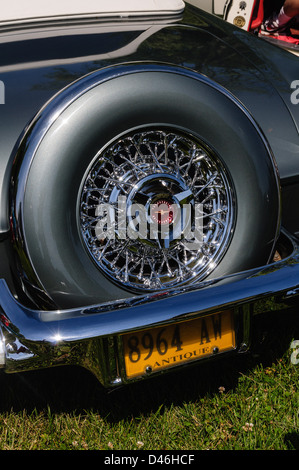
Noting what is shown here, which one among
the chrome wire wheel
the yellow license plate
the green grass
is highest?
the chrome wire wheel

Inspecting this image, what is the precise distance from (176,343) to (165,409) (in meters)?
0.40

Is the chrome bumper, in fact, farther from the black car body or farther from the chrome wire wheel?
the chrome wire wheel

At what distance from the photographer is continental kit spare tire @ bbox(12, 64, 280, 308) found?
1840 millimetres

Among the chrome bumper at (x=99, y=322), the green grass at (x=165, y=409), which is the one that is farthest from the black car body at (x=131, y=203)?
the green grass at (x=165, y=409)

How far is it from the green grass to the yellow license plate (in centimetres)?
32

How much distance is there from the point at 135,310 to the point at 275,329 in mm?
1039

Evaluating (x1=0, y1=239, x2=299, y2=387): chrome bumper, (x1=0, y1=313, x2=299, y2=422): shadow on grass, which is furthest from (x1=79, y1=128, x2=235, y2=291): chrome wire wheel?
(x1=0, y1=313, x2=299, y2=422): shadow on grass

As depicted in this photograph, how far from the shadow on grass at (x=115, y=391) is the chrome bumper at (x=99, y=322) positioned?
0.39 meters

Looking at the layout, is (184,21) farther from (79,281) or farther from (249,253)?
(79,281)

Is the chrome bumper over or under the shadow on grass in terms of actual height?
over

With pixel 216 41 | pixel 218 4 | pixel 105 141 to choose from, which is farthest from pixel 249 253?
pixel 218 4

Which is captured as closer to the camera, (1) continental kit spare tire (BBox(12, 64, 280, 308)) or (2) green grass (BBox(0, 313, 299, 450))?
(1) continental kit spare tire (BBox(12, 64, 280, 308))

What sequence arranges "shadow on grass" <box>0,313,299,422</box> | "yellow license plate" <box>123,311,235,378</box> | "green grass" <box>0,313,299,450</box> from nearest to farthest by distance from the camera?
"yellow license plate" <box>123,311,235,378</box>
"green grass" <box>0,313,299,450</box>
"shadow on grass" <box>0,313,299,422</box>

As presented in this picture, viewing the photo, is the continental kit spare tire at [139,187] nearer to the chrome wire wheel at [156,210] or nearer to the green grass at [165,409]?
the chrome wire wheel at [156,210]
